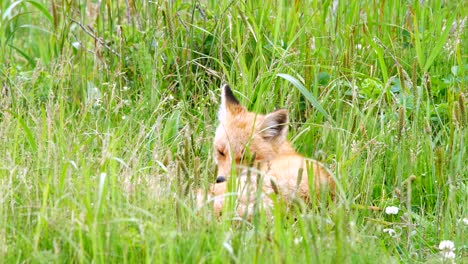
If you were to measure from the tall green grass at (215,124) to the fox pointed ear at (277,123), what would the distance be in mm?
90

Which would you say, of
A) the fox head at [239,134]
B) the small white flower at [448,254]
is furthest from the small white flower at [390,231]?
the fox head at [239,134]

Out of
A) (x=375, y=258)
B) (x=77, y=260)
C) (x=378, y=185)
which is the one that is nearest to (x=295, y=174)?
(x=378, y=185)

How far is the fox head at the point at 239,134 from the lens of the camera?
5.50m

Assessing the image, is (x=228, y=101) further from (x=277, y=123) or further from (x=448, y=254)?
(x=448, y=254)

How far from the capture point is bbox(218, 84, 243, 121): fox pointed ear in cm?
A: 548

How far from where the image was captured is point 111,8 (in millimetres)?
6293

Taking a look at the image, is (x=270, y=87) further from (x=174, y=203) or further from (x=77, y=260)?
(x=77, y=260)

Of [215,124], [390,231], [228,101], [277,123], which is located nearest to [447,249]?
[390,231]

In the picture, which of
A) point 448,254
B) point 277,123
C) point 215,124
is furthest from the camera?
point 215,124

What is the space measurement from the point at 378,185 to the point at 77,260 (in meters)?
1.96

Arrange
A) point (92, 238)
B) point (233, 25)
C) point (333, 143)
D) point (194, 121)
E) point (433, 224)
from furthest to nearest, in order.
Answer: point (233, 25)
point (194, 121)
point (333, 143)
point (433, 224)
point (92, 238)

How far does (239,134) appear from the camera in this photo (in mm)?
5684

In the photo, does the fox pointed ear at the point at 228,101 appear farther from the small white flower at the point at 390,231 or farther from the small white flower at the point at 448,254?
the small white flower at the point at 448,254

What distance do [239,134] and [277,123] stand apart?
1.32 ft
